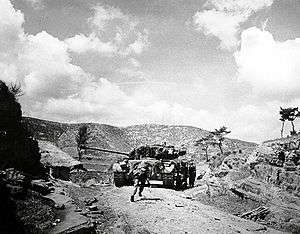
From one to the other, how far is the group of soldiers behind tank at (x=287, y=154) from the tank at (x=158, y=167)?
6.98m

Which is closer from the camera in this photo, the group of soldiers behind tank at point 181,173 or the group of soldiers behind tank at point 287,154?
the group of soldiers behind tank at point 181,173

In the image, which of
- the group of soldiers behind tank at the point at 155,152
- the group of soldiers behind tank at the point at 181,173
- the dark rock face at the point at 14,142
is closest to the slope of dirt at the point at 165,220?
the group of soldiers behind tank at the point at 181,173

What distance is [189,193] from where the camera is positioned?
54.2 feet

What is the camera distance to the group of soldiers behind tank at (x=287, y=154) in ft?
68.6

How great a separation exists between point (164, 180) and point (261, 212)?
246 inches

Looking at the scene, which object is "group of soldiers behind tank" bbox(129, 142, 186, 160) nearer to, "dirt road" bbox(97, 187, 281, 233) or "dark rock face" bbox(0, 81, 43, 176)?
"dark rock face" bbox(0, 81, 43, 176)

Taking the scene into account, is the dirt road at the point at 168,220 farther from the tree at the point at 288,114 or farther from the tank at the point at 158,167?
the tree at the point at 288,114

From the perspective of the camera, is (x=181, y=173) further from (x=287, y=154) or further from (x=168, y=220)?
(x=168, y=220)

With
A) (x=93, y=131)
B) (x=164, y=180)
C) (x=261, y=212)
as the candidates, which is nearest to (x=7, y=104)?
(x=164, y=180)

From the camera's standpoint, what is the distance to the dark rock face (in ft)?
53.0

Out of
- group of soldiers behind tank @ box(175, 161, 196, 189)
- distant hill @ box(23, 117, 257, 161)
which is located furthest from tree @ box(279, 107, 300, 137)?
group of soldiers behind tank @ box(175, 161, 196, 189)

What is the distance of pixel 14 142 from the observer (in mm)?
16922

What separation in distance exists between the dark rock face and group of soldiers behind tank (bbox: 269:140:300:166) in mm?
16405

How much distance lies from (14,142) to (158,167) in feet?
28.4
